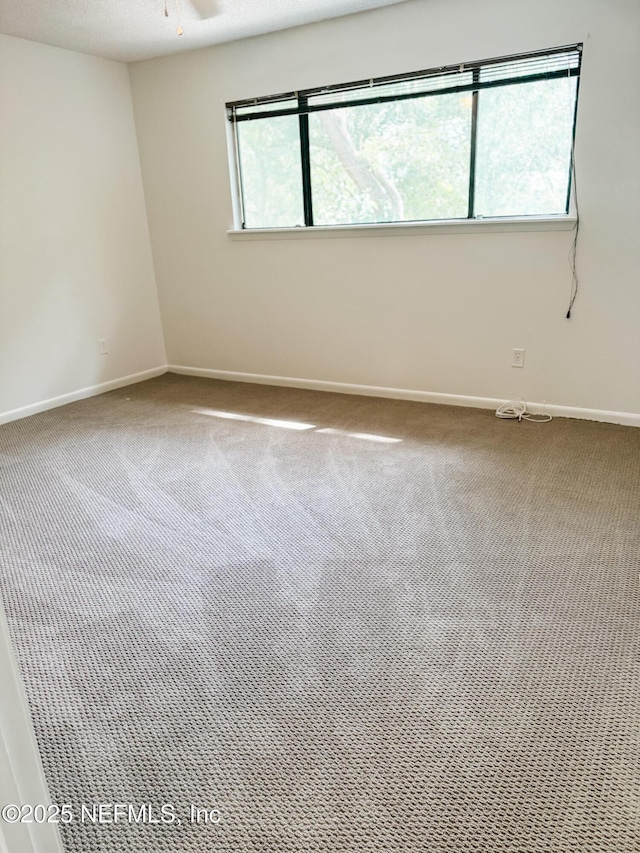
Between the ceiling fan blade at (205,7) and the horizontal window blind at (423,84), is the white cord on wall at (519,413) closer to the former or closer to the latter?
the horizontal window blind at (423,84)

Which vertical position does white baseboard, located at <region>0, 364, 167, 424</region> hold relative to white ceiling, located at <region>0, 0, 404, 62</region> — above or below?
below

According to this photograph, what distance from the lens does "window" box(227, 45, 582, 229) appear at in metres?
3.24

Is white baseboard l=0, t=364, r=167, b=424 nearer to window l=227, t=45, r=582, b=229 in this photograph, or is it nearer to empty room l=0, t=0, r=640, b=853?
empty room l=0, t=0, r=640, b=853

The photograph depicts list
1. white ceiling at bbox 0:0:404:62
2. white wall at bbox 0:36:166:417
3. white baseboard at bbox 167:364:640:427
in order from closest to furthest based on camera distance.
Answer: white ceiling at bbox 0:0:404:62 < white baseboard at bbox 167:364:640:427 < white wall at bbox 0:36:166:417

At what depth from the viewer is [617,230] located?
10.4ft

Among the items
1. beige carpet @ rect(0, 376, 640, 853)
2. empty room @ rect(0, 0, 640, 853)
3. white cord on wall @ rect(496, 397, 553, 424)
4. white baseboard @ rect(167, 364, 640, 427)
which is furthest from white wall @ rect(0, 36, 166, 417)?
white cord on wall @ rect(496, 397, 553, 424)

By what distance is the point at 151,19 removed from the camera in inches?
135

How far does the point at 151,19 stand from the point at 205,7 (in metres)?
0.38

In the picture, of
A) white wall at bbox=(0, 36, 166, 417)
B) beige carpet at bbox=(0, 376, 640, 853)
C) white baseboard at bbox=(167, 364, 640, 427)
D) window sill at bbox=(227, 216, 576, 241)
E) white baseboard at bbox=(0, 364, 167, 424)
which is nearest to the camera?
beige carpet at bbox=(0, 376, 640, 853)

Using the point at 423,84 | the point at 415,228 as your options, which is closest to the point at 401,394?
the point at 415,228

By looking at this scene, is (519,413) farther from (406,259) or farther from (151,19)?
(151,19)

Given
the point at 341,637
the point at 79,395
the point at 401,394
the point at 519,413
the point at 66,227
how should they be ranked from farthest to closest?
the point at 79,395
the point at 66,227
the point at 401,394
the point at 519,413
the point at 341,637

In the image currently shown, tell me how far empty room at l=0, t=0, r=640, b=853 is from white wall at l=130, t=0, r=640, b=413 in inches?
0.7

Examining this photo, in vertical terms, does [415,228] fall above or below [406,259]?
above
